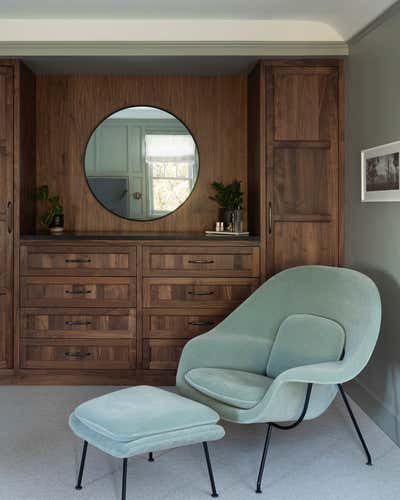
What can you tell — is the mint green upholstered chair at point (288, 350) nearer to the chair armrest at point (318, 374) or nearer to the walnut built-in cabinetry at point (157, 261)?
the chair armrest at point (318, 374)

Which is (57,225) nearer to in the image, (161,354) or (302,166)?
(161,354)

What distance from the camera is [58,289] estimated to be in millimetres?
4309

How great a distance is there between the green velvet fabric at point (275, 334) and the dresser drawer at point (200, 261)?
0.71 m

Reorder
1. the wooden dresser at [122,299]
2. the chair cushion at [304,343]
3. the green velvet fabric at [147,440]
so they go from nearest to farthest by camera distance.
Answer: the green velvet fabric at [147,440] < the chair cushion at [304,343] < the wooden dresser at [122,299]

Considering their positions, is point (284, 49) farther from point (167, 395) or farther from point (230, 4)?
point (167, 395)

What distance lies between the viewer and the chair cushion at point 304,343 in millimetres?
3160

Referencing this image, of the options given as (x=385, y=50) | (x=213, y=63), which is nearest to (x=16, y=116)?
(x=213, y=63)

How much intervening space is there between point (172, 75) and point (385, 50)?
1.73 meters

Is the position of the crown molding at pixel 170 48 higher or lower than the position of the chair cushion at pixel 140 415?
higher

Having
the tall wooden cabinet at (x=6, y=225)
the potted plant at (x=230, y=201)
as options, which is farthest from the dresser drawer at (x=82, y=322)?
the potted plant at (x=230, y=201)

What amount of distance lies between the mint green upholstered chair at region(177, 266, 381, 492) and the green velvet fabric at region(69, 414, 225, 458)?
29cm

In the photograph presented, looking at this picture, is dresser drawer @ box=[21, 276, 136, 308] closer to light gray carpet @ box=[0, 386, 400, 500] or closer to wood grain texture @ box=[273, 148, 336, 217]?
light gray carpet @ box=[0, 386, 400, 500]

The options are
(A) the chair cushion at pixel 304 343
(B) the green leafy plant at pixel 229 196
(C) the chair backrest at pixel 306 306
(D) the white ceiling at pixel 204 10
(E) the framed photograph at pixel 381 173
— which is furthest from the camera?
(B) the green leafy plant at pixel 229 196

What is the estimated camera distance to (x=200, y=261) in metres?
4.28
